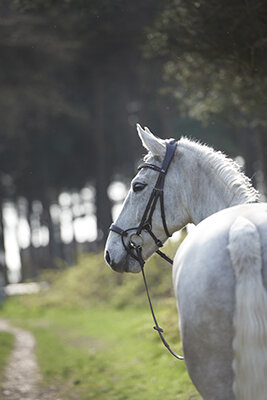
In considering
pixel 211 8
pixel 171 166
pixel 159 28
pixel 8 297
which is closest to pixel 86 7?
pixel 159 28

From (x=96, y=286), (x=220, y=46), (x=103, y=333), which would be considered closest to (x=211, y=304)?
(x=220, y=46)

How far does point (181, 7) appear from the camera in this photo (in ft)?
26.2

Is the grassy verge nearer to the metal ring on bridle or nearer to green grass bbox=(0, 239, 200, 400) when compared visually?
green grass bbox=(0, 239, 200, 400)

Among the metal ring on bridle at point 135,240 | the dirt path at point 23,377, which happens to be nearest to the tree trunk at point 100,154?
the dirt path at point 23,377

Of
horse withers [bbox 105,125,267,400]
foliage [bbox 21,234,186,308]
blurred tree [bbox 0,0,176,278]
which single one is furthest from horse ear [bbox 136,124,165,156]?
blurred tree [bbox 0,0,176,278]

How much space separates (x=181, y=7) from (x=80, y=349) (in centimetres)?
719

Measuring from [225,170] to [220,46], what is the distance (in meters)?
4.17

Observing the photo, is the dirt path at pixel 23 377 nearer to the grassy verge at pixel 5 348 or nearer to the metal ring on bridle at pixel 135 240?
the grassy verge at pixel 5 348

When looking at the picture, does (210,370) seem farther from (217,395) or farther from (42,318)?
(42,318)

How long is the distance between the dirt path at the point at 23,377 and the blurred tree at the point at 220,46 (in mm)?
5213

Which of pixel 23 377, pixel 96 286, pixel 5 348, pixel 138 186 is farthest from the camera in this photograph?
pixel 96 286

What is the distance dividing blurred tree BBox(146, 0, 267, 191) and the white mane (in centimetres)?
332

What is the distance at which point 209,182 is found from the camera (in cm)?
394

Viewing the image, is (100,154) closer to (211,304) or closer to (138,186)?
(138,186)
